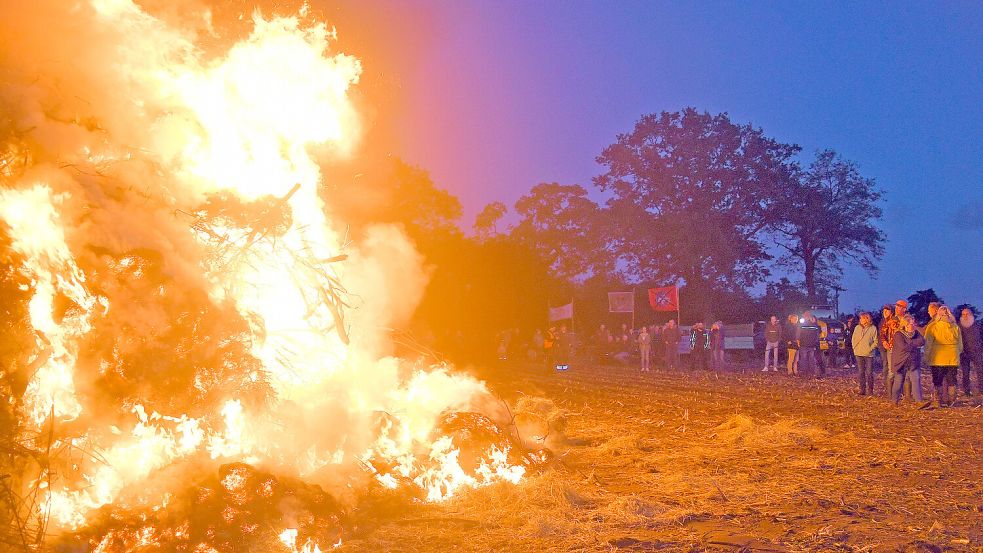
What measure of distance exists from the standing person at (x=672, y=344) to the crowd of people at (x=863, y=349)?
0.04m

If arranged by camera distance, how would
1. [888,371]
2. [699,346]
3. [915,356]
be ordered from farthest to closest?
[699,346], [888,371], [915,356]

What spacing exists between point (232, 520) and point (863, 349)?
515 inches

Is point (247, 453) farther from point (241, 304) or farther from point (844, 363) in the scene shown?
point (844, 363)

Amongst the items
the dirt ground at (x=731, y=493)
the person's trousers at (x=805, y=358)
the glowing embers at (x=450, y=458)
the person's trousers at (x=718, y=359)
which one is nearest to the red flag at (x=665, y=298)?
the person's trousers at (x=718, y=359)

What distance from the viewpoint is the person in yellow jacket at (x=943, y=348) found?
11.9 metres

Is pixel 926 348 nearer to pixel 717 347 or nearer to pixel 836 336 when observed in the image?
pixel 717 347

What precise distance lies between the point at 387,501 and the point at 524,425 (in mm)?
3713

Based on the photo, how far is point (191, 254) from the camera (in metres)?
6.42

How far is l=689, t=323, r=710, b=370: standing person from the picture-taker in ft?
77.3

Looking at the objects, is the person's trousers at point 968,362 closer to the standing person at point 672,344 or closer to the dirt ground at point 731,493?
the dirt ground at point 731,493

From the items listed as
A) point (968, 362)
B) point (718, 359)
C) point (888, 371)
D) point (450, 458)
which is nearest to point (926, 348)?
point (888, 371)

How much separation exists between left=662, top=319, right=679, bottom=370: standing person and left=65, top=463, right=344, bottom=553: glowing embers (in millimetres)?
20106

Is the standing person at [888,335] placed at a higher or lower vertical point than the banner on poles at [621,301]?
lower

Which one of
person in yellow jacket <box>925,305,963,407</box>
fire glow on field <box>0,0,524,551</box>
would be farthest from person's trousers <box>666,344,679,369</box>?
fire glow on field <box>0,0,524,551</box>
